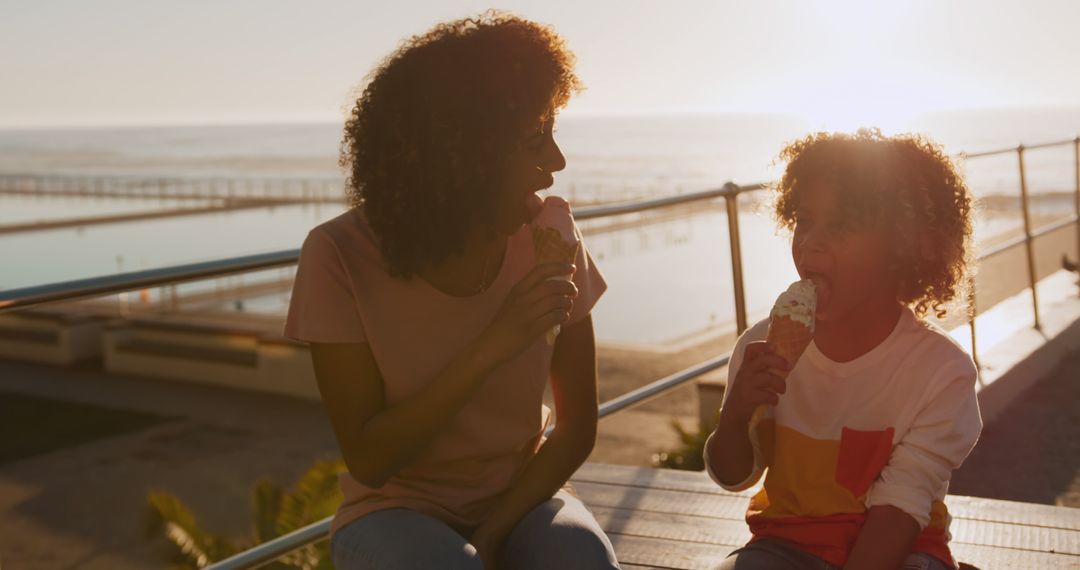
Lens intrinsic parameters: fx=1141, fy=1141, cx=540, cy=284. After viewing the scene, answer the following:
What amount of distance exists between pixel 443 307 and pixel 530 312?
0.19 meters

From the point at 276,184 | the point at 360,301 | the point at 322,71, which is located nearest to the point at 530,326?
the point at 360,301

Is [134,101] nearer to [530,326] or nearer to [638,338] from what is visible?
[638,338]

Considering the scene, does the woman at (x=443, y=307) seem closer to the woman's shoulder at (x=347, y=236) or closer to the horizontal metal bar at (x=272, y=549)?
the woman's shoulder at (x=347, y=236)

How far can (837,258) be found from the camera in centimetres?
183

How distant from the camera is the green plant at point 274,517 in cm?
716

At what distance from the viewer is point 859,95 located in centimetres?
321

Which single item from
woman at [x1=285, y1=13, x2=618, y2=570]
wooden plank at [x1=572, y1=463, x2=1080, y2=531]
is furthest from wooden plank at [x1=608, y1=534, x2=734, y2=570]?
woman at [x1=285, y1=13, x2=618, y2=570]

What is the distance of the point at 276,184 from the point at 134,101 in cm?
10719

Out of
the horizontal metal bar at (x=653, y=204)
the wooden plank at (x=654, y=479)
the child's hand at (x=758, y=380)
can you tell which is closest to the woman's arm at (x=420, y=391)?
the child's hand at (x=758, y=380)

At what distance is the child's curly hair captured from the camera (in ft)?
5.95

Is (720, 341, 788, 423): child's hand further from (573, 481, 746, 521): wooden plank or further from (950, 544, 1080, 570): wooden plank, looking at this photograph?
(573, 481, 746, 521): wooden plank

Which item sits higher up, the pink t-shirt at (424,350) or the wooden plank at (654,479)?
the pink t-shirt at (424,350)

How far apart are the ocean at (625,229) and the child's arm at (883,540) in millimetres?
556

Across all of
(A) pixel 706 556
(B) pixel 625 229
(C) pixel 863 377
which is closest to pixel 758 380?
(C) pixel 863 377
